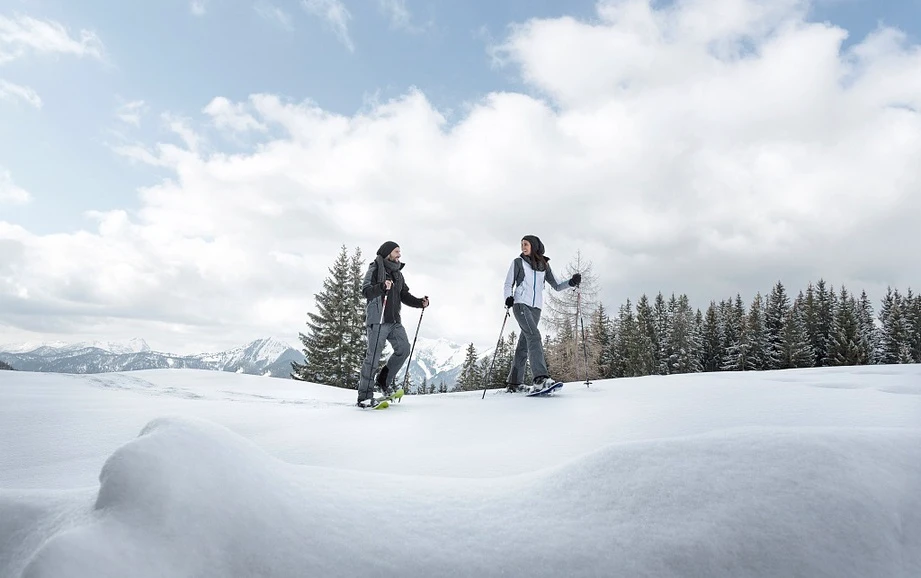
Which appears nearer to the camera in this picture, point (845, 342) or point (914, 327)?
point (845, 342)

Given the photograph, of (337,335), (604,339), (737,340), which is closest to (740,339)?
(737,340)

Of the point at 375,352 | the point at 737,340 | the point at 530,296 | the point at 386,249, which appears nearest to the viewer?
the point at 375,352

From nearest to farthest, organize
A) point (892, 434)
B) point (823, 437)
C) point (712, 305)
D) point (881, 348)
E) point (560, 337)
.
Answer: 1. point (823, 437)
2. point (892, 434)
3. point (560, 337)
4. point (881, 348)
5. point (712, 305)

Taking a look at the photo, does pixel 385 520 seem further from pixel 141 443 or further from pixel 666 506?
pixel 666 506

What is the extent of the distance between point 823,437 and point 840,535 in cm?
48

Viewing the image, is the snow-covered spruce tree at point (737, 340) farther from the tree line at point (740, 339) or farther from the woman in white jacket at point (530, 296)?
the woman in white jacket at point (530, 296)

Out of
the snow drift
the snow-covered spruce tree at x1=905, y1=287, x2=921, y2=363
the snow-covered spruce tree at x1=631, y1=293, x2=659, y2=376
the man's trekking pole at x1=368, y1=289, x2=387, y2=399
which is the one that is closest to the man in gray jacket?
the man's trekking pole at x1=368, y1=289, x2=387, y2=399

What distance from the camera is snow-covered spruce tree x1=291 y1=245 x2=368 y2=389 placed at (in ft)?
95.7

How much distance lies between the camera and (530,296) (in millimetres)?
7219

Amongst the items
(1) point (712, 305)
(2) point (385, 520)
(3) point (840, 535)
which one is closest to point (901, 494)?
(3) point (840, 535)

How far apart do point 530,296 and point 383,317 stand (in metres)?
2.27

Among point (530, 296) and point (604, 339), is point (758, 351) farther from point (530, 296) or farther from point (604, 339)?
point (530, 296)

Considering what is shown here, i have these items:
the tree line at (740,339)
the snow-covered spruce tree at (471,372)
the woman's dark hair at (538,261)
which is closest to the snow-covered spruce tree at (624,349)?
the tree line at (740,339)

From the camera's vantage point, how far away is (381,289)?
21.7 feet
